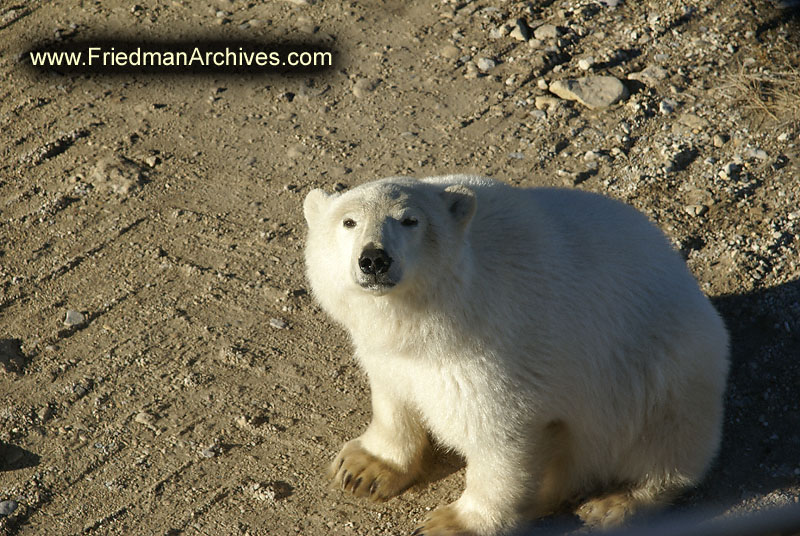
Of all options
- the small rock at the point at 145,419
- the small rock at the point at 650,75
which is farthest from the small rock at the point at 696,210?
the small rock at the point at 145,419

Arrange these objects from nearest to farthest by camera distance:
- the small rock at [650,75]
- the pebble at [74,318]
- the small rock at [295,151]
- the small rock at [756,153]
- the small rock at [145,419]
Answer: the small rock at [145,419] → the pebble at [74,318] → the small rock at [756,153] → the small rock at [295,151] → the small rock at [650,75]

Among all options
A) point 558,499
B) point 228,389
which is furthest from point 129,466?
point 558,499

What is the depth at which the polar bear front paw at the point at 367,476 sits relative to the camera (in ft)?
13.9

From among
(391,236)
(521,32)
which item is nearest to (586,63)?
(521,32)

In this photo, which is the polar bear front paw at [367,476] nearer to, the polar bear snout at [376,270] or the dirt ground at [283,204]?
the dirt ground at [283,204]

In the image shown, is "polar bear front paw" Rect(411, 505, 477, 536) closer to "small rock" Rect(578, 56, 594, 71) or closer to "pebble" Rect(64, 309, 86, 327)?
"pebble" Rect(64, 309, 86, 327)

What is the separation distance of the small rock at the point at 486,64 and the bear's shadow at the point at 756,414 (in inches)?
110

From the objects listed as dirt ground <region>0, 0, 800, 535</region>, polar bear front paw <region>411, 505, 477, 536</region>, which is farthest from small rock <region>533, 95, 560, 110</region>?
polar bear front paw <region>411, 505, 477, 536</region>

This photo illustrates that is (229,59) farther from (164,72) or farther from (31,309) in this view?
(31,309)

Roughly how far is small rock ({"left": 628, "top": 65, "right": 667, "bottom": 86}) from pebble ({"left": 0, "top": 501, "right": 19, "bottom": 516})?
16.6 ft

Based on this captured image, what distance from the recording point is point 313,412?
4672mm

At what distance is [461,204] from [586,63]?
3.63 metres

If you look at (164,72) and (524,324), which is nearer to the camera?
(524,324)

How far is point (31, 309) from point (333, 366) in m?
1.88
